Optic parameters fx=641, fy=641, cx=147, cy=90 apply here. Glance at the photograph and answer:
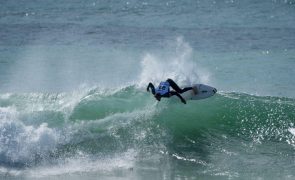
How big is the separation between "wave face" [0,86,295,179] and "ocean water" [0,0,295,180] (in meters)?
0.03

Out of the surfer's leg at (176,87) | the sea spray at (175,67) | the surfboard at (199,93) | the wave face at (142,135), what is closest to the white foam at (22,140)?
the wave face at (142,135)

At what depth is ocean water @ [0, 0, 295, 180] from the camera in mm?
18438

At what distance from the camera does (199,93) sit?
2116cm

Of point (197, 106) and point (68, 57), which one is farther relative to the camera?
point (68, 57)

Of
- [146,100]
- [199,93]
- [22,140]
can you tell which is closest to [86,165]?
[22,140]

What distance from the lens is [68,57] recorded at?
3123 centimetres

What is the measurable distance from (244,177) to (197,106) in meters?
5.18

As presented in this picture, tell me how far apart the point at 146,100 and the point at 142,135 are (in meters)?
2.26

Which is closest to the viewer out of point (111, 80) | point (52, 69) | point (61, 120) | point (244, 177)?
point (244, 177)

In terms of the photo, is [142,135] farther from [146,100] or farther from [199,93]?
[199,93]

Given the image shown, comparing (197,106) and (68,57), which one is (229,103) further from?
(68,57)

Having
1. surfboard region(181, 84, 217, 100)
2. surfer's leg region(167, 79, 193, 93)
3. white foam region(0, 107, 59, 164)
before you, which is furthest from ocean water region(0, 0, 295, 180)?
surfer's leg region(167, 79, 193, 93)

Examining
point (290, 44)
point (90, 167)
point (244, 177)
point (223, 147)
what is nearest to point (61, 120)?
point (90, 167)

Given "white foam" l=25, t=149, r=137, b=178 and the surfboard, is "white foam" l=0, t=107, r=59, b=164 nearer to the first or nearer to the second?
"white foam" l=25, t=149, r=137, b=178
